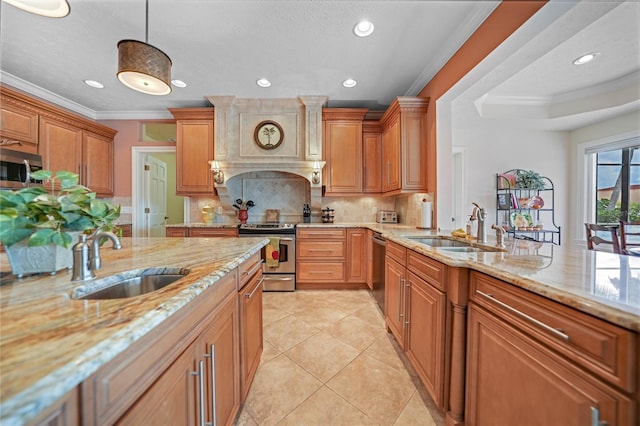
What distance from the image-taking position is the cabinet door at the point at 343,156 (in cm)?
321

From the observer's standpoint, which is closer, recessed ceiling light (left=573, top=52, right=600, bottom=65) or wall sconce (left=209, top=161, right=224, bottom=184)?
recessed ceiling light (left=573, top=52, right=600, bottom=65)

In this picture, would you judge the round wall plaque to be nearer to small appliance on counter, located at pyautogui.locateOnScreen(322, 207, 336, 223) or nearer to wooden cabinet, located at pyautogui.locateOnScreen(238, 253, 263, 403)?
small appliance on counter, located at pyautogui.locateOnScreen(322, 207, 336, 223)

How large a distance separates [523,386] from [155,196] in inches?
188

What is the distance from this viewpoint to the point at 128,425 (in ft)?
1.61

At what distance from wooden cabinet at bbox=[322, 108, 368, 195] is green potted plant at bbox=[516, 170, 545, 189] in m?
2.43

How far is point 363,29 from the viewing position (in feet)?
5.64

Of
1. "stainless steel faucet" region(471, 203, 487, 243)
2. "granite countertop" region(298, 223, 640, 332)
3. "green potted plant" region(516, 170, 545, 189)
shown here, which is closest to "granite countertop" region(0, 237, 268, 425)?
"granite countertop" region(298, 223, 640, 332)

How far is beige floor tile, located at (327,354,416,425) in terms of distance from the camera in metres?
1.27

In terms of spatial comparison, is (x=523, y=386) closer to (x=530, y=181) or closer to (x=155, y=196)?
Result: (x=530, y=181)

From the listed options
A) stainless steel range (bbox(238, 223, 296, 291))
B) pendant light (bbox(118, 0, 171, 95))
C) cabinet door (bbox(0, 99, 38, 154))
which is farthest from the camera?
stainless steel range (bbox(238, 223, 296, 291))

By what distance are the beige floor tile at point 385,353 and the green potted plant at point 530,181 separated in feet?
10.6

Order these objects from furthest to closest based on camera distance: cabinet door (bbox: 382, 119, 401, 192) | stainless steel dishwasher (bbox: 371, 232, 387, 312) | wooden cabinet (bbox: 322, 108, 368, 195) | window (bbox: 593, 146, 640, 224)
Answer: wooden cabinet (bbox: 322, 108, 368, 195)
window (bbox: 593, 146, 640, 224)
cabinet door (bbox: 382, 119, 401, 192)
stainless steel dishwasher (bbox: 371, 232, 387, 312)

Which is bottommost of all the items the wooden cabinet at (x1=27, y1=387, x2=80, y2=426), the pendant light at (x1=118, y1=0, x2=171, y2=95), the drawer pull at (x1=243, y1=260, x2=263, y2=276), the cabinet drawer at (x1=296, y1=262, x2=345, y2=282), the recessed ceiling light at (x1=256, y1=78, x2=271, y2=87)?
the cabinet drawer at (x1=296, y1=262, x2=345, y2=282)

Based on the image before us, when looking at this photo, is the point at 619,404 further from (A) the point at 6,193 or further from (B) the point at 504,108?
(B) the point at 504,108
